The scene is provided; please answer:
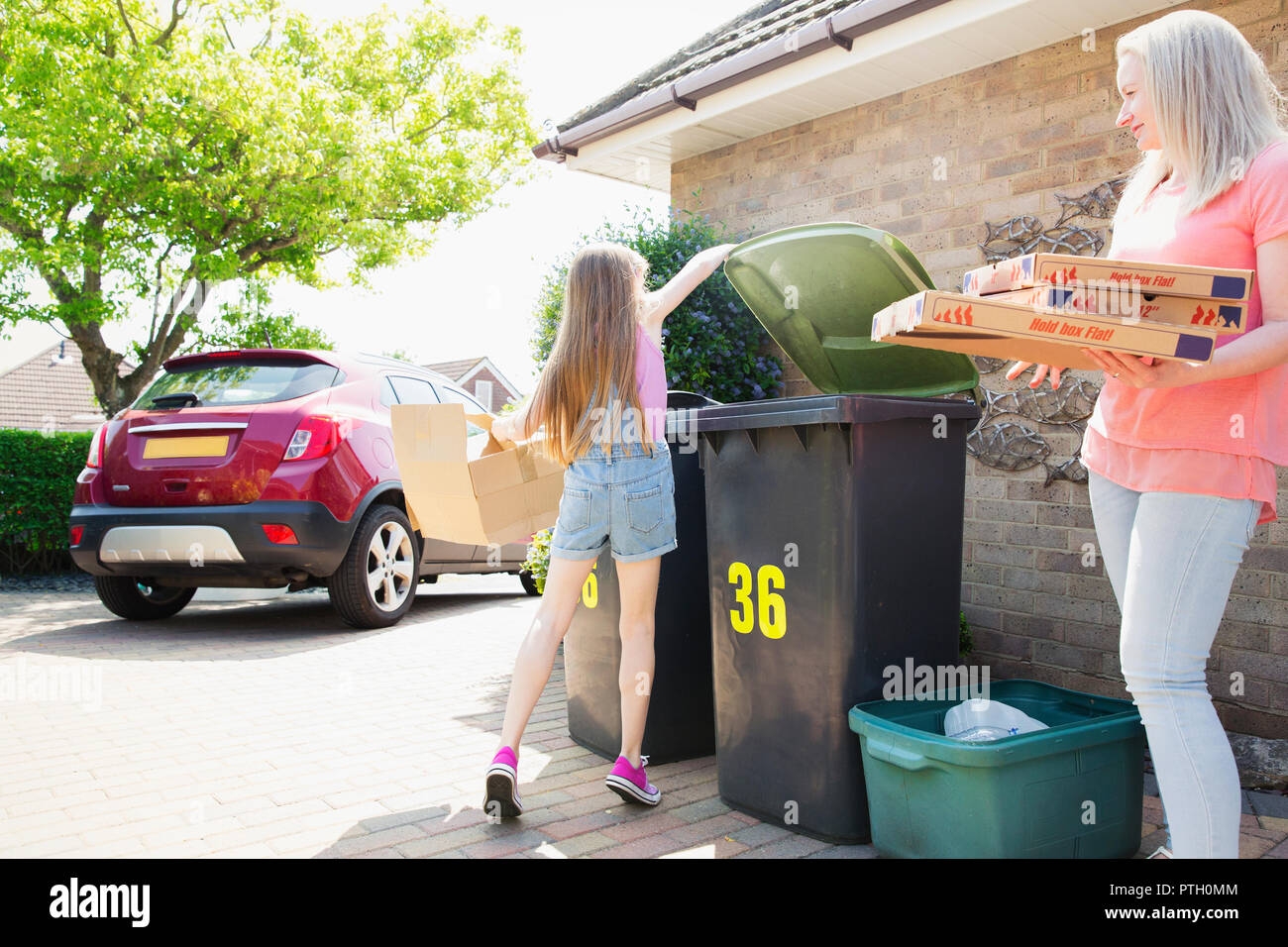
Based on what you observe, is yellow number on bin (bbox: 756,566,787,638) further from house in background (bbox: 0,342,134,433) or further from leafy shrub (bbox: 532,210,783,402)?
house in background (bbox: 0,342,134,433)

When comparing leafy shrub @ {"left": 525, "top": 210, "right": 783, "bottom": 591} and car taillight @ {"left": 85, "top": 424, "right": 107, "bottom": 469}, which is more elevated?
leafy shrub @ {"left": 525, "top": 210, "right": 783, "bottom": 591}

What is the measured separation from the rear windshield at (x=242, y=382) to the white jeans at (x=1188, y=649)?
5.25 meters

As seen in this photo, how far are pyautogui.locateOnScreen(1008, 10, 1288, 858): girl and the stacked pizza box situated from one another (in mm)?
85

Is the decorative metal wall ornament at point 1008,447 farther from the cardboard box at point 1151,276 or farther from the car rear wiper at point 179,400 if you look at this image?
the car rear wiper at point 179,400

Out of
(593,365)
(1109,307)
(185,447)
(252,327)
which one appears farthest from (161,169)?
(1109,307)

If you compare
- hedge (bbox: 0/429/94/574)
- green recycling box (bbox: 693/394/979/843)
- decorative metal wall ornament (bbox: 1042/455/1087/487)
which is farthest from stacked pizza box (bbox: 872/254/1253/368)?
hedge (bbox: 0/429/94/574)

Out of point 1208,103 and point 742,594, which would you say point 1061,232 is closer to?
point 1208,103

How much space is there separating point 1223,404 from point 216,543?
5304 mm

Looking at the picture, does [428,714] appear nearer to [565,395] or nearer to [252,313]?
[565,395]

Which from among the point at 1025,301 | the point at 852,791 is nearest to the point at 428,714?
the point at 852,791

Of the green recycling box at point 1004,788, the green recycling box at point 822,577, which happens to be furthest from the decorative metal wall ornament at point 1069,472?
the green recycling box at point 1004,788

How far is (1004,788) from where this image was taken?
2.40 metres

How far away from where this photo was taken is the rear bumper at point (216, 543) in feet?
18.7

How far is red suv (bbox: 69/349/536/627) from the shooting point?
18.9 feet
